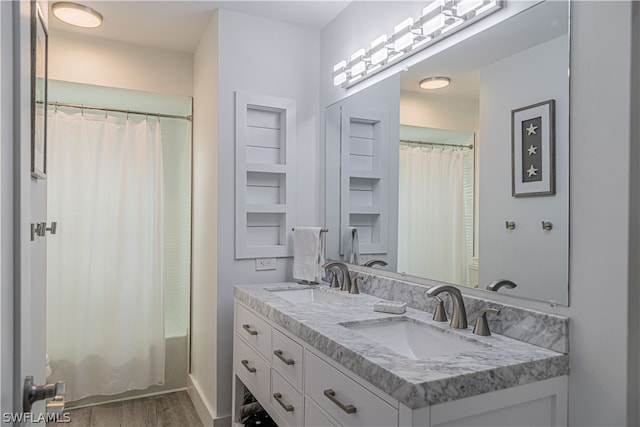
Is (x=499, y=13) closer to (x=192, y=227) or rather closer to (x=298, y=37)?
(x=298, y=37)

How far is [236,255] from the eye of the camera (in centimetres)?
263

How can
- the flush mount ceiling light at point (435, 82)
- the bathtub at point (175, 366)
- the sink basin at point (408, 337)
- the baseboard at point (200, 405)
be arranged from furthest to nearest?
the bathtub at point (175, 366), the baseboard at point (200, 405), the flush mount ceiling light at point (435, 82), the sink basin at point (408, 337)

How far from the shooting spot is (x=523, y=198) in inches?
58.8

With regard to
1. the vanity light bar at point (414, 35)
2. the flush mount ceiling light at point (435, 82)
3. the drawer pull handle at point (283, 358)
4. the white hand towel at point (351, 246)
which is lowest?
the drawer pull handle at point (283, 358)

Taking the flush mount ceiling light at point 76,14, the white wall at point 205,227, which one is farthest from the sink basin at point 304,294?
the flush mount ceiling light at point 76,14

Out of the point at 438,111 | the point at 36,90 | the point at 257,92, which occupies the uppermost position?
the point at 257,92

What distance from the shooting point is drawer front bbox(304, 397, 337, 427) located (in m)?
1.48

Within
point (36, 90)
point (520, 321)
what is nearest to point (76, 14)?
point (36, 90)

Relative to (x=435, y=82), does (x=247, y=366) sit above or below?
below

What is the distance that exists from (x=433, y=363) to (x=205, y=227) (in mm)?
2025

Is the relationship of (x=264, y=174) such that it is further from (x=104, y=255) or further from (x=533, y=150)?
(x=533, y=150)

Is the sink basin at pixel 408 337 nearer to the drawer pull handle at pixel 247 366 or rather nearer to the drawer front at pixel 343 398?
the drawer front at pixel 343 398

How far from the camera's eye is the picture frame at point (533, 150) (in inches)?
55.2

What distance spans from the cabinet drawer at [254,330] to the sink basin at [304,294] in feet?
0.70
